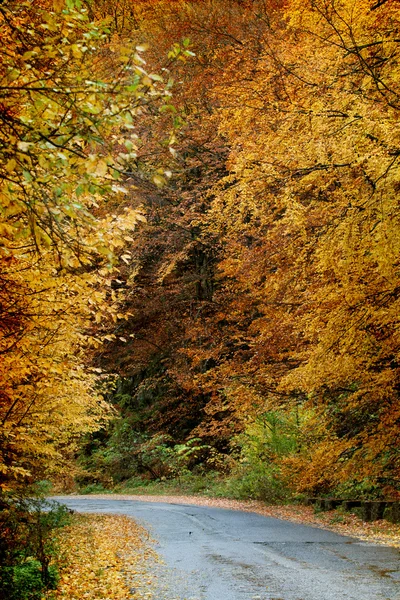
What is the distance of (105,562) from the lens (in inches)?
355

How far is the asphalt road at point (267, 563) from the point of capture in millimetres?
6563

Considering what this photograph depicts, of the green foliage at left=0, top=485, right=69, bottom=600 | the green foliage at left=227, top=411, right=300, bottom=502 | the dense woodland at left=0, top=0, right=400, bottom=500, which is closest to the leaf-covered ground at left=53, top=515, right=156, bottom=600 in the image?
the green foliage at left=0, top=485, right=69, bottom=600

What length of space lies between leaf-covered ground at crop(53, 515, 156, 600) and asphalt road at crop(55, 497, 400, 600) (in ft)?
0.87

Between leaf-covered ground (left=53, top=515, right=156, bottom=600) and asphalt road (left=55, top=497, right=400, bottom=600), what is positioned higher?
asphalt road (left=55, top=497, right=400, bottom=600)

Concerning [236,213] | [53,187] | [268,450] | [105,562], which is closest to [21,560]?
[105,562]

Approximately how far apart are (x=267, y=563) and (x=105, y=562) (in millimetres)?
2364

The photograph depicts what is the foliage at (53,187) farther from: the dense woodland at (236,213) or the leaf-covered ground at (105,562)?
the leaf-covered ground at (105,562)

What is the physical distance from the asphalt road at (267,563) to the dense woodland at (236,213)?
161 centimetres

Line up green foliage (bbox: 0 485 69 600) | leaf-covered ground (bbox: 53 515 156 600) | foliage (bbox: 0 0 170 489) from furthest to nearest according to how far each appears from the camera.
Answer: leaf-covered ground (bbox: 53 515 156 600) → green foliage (bbox: 0 485 69 600) → foliage (bbox: 0 0 170 489)

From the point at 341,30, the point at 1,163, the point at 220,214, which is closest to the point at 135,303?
the point at 220,214

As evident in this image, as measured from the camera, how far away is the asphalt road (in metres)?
6.56

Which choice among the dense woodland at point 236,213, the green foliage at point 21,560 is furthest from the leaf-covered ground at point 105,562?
the dense woodland at point 236,213

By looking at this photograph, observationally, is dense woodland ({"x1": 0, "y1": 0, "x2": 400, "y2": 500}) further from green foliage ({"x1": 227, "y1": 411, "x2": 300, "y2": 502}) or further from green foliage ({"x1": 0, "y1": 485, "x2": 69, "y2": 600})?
green foliage ({"x1": 0, "y1": 485, "x2": 69, "y2": 600})

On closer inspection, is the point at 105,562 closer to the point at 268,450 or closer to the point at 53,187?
the point at 53,187
